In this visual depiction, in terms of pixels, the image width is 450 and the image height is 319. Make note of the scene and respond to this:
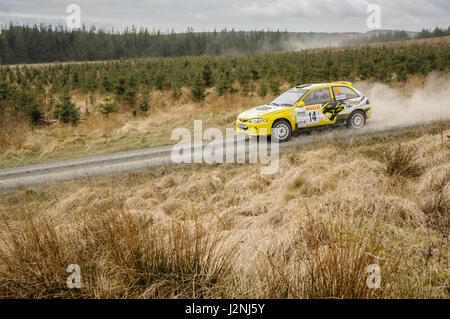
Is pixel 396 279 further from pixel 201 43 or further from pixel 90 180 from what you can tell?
pixel 201 43

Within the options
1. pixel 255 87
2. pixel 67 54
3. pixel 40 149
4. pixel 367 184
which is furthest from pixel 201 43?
pixel 367 184

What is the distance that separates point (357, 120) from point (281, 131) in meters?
3.26

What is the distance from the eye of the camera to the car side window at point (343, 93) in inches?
440

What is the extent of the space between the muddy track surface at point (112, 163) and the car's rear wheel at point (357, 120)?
0.29m

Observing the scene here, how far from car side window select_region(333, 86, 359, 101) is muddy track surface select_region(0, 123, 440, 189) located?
3.70ft

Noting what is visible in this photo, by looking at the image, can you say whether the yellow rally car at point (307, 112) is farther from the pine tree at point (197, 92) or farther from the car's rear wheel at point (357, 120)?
the pine tree at point (197, 92)

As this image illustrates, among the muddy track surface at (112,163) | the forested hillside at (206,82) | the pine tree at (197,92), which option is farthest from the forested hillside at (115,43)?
the muddy track surface at (112,163)

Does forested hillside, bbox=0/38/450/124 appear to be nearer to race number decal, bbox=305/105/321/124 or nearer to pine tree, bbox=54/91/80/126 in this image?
pine tree, bbox=54/91/80/126

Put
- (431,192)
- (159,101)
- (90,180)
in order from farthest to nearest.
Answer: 1. (159,101)
2. (90,180)
3. (431,192)

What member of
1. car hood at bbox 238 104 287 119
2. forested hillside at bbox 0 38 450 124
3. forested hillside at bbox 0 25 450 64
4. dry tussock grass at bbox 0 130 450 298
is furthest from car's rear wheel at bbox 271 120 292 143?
forested hillside at bbox 0 25 450 64

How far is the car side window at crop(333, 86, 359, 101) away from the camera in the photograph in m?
11.2

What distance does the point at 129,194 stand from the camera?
6629mm

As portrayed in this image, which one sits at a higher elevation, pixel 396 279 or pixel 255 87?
pixel 255 87

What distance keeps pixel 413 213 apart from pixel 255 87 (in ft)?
78.2
